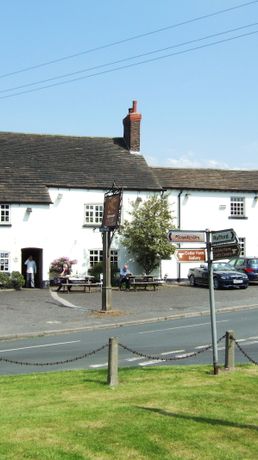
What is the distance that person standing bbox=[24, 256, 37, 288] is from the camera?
3550 cm

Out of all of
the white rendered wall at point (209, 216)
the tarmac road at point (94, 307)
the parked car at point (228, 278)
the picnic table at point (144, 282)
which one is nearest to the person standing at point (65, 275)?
the tarmac road at point (94, 307)

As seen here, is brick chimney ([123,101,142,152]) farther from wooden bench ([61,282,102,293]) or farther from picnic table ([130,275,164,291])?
wooden bench ([61,282,102,293])

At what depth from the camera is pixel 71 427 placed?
7211 mm

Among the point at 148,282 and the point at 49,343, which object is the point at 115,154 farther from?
the point at 49,343

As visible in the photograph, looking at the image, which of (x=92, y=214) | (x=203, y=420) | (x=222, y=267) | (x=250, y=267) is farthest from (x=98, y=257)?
(x=203, y=420)

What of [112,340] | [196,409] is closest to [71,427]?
[196,409]

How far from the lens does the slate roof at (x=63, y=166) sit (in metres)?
37.4

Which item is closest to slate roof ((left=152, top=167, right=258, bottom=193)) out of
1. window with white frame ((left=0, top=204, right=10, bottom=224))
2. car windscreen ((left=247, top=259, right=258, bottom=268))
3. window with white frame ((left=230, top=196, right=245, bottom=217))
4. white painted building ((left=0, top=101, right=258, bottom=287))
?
white painted building ((left=0, top=101, right=258, bottom=287))

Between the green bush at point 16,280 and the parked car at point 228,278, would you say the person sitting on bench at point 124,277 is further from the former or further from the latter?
the green bush at point 16,280

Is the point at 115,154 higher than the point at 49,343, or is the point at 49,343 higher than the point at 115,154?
the point at 115,154

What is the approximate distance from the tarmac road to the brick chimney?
1116 cm

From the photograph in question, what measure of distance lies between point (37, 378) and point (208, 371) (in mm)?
3127

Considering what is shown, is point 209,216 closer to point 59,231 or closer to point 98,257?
point 98,257

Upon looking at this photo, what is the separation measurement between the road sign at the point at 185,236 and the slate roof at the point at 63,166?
2588cm
